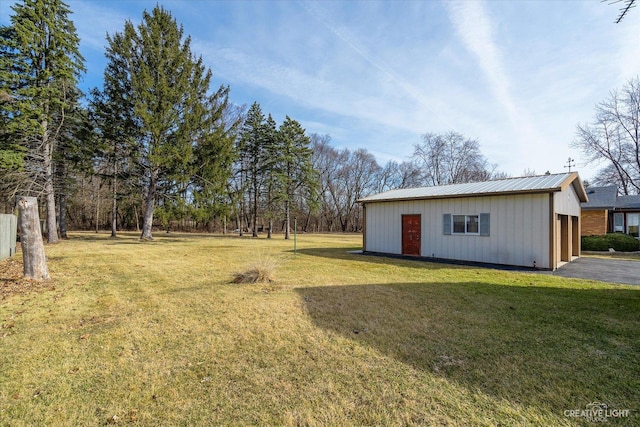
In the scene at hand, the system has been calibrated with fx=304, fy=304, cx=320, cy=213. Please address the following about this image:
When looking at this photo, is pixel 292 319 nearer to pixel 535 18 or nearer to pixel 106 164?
pixel 535 18

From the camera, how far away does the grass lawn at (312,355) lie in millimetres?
2518

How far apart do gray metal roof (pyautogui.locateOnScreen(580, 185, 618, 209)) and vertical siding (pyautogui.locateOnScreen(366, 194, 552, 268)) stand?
14255 millimetres

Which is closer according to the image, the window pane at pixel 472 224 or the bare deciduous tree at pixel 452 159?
the window pane at pixel 472 224

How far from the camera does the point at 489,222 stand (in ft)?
36.7

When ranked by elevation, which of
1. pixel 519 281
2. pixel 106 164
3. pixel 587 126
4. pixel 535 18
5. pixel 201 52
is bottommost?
pixel 519 281

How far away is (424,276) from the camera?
865 cm

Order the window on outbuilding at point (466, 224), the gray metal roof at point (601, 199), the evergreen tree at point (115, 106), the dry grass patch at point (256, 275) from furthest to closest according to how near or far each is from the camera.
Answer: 1. the gray metal roof at point (601, 199)
2. the evergreen tree at point (115, 106)
3. the window on outbuilding at point (466, 224)
4. the dry grass patch at point (256, 275)

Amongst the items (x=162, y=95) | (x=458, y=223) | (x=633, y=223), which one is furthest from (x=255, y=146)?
(x=633, y=223)

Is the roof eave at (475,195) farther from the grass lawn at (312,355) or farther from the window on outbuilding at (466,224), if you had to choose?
the grass lawn at (312,355)

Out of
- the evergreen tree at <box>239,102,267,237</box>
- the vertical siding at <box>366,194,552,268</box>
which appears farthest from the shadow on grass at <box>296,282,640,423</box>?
the evergreen tree at <box>239,102,267,237</box>

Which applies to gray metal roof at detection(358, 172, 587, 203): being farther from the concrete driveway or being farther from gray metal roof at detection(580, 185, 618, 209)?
gray metal roof at detection(580, 185, 618, 209)

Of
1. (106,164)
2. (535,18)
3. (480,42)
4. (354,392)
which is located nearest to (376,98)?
(480,42)

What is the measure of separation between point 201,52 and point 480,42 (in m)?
17.6

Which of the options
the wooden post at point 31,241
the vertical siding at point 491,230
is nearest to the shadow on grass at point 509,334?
the vertical siding at point 491,230
